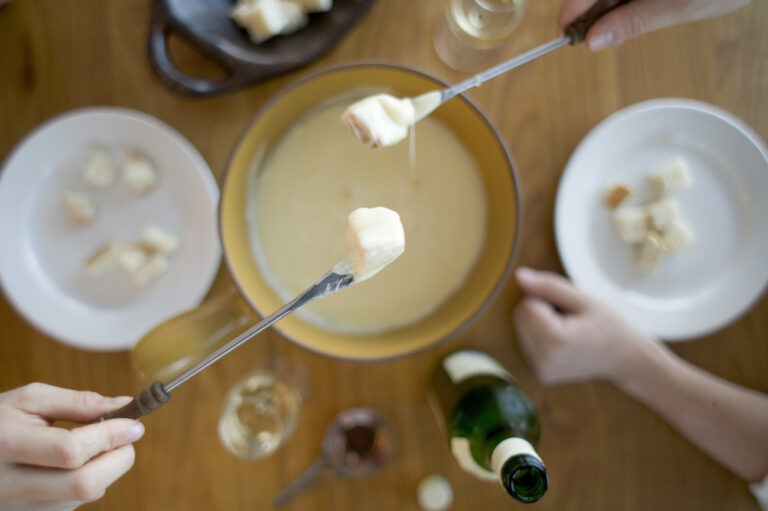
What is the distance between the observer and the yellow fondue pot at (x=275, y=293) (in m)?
0.67

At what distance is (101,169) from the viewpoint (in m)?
0.88

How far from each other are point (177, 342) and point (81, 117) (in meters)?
0.43

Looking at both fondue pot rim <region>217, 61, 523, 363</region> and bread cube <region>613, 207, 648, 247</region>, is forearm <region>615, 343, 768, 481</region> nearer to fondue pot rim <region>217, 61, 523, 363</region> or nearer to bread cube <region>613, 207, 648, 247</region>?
bread cube <region>613, 207, 648, 247</region>

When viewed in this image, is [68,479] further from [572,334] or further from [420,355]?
[572,334]

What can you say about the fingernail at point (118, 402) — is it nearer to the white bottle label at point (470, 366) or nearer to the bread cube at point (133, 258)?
the bread cube at point (133, 258)

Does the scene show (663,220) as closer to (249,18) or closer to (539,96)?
(539,96)

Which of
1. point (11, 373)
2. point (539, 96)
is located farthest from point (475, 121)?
point (11, 373)

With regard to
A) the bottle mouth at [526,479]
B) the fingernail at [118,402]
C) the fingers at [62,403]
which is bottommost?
the bottle mouth at [526,479]

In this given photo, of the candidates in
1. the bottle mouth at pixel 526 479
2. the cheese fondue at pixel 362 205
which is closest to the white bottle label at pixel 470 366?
the cheese fondue at pixel 362 205

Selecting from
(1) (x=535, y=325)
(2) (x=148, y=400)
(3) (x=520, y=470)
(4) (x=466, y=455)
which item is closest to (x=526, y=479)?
(3) (x=520, y=470)

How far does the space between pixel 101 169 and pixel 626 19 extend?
0.84 meters

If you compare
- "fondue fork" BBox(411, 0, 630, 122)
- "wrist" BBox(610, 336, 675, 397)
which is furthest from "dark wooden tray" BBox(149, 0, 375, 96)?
"wrist" BBox(610, 336, 675, 397)

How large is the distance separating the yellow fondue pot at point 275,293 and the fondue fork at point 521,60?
0.04 m

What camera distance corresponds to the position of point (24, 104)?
2.99ft
